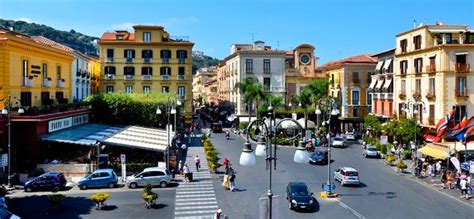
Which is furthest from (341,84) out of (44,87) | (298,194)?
(298,194)

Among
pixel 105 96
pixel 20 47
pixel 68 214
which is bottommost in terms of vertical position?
pixel 68 214

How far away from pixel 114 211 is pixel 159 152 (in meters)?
15.9

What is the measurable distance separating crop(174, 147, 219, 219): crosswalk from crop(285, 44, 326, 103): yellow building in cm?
4380

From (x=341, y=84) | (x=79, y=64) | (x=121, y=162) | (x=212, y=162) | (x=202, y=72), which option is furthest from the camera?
(x=202, y=72)

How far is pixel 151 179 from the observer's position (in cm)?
3528

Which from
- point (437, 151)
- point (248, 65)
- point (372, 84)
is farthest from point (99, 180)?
point (248, 65)

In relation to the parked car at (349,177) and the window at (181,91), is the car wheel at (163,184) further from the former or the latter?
the window at (181,91)

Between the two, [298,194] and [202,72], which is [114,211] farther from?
[202,72]

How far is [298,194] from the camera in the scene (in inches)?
1114

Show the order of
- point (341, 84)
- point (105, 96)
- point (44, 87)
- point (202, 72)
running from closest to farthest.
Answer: point (44, 87), point (105, 96), point (341, 84), point (202, 72)

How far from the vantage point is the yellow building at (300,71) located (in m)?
83.6

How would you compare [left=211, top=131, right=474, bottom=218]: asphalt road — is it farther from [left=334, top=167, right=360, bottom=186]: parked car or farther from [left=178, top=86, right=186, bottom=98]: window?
[left=178, top=86, right=186, bottom=98]: window

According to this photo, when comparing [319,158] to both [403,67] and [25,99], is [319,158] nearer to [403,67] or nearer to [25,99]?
[403,67]

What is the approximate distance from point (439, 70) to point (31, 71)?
3939 centimetres
